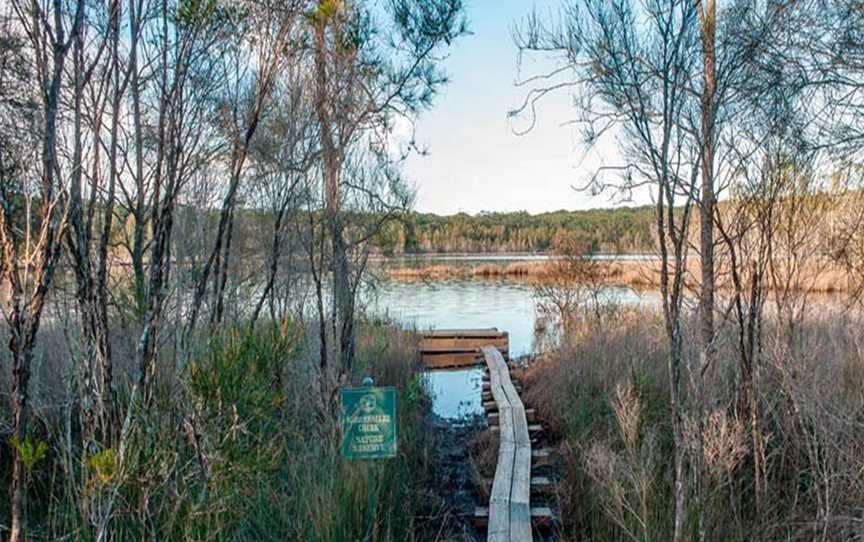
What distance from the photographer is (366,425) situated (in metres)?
3.23

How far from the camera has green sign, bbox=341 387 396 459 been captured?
3.22m

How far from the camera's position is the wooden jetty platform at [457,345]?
1075 cm

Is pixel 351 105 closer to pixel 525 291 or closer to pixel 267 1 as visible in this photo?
pixel 267 1

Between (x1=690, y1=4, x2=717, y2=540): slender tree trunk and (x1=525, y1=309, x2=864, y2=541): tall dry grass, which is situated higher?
(x1=690, y1=4, x2=717, y2=540): slender tree trunk

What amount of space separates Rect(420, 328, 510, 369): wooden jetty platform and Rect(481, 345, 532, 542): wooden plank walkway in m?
4.14

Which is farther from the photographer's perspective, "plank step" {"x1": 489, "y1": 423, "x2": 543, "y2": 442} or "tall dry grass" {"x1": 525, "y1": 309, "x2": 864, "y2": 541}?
"plank step" {"x1": 489, "y1": 423, "x2": 543, "y2": 442}

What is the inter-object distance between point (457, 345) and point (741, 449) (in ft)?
26.9

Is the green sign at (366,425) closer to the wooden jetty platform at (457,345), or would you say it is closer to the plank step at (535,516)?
the plank step at (535,516)

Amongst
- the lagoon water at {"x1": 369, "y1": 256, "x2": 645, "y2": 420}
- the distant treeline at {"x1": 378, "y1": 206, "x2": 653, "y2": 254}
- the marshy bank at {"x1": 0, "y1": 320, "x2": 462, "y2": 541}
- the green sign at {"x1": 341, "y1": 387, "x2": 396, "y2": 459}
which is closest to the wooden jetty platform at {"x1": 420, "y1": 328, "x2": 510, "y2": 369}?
the lagoon water at {"x1": 369, "y1": 256, "x2": 645, "y2": 420}

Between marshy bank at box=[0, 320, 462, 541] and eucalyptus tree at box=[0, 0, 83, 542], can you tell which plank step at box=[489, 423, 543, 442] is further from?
eucalyptus tree at box=[0, 0, 83, 542]

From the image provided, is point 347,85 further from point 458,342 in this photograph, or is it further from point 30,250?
point 458,342

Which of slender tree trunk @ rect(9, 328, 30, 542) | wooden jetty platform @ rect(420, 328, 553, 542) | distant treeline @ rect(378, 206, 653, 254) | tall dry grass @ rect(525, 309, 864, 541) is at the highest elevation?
distant treeline @ rect(378, 206, 653, 254)

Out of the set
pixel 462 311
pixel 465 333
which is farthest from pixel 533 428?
pixel 462 311

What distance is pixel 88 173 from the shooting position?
2.58 meters
